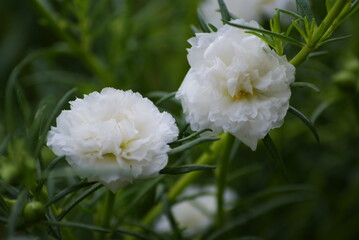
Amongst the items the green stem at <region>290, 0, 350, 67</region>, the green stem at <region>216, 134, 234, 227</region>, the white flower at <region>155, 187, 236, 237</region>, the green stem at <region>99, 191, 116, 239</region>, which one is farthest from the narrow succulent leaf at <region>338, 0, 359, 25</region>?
the white flower at <region>155, 187, 236, 237</region>

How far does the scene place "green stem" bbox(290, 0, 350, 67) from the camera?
1.46 feet

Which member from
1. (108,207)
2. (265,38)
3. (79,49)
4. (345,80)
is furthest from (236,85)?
(79,49)

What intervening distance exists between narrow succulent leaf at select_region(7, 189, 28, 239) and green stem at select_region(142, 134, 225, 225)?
200 millimetres

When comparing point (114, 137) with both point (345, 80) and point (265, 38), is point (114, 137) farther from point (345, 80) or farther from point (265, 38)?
point (345, 80)

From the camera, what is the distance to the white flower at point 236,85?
44 cm

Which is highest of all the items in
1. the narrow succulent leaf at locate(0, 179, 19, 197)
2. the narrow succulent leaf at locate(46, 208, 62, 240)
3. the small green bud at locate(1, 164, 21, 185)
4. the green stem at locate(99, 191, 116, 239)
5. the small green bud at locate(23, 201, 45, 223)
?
the small green bud at locate(1, 164, 21, 185)

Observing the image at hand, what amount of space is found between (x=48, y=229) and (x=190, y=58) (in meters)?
0.19

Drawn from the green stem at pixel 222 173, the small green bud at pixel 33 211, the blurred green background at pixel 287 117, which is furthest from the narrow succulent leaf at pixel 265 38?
the blurred green background at pixel 287 117

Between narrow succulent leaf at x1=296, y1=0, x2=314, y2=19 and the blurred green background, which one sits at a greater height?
narrow succulent leaf at x1=296, y1=0, x2=314, y2=19

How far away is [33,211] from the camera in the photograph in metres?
0.44

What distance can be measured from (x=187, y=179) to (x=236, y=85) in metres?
0.20

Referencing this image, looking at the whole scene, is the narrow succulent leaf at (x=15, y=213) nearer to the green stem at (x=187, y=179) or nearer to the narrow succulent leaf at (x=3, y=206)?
the narrow succulent leaf at (x=3, y=206)

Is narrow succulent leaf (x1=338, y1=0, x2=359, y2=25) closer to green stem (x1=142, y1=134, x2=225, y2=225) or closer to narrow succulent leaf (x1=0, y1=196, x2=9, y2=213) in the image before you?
green stem (x1=142, y1=134, x2=225, y2=225)

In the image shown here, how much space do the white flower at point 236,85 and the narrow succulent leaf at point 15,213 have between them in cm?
15
